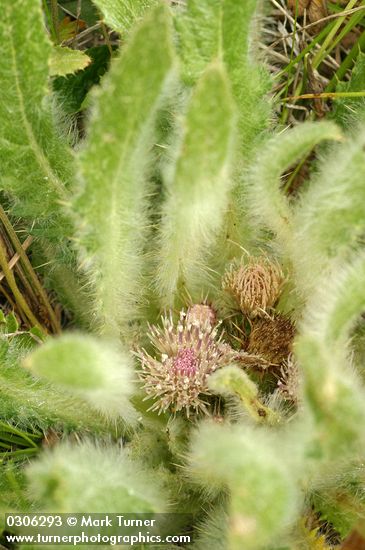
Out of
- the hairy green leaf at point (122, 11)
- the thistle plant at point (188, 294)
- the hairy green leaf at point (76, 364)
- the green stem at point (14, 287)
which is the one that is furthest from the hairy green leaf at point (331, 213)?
the green stem at point (14, 287)

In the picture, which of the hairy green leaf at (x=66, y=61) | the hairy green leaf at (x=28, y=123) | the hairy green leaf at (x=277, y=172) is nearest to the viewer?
the hairy green leaf at (x=277, y=172)

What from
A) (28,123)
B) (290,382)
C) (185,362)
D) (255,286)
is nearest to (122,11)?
(28,123)

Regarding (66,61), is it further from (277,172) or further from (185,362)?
(185,362)

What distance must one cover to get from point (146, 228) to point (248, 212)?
266 mm

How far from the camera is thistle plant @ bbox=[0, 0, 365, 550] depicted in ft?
3.90

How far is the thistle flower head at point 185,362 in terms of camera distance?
1650 mm

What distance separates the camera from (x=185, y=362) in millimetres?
1658

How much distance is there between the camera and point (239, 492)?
43.1 inches

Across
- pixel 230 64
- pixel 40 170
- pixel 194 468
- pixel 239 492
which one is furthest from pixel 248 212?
pixel 239 492

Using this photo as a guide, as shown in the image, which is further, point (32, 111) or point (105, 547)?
point (32, 111)

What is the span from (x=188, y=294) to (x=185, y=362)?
0.67ft

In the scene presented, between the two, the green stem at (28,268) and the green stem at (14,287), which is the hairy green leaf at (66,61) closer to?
the green stem at (28,268)

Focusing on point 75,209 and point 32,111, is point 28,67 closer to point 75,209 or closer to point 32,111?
point 32,111

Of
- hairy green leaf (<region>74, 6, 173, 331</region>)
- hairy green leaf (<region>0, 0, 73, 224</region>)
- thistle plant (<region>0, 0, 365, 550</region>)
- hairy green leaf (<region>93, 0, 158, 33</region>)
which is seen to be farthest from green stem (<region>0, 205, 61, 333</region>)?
hairy green leaf (<region>93, 0, 158, 33</region>)
